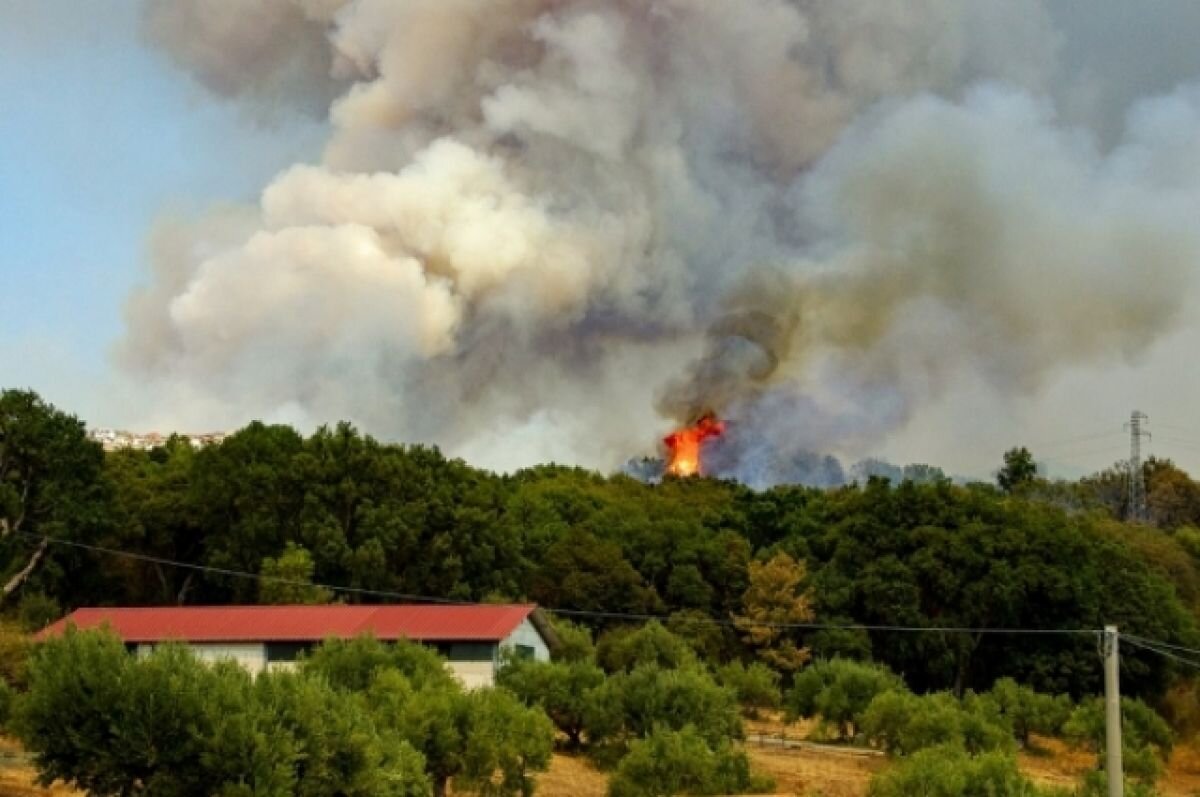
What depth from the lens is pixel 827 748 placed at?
55.6 meters

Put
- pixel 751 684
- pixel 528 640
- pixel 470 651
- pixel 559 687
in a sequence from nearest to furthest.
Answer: pixel 559 687
pixel 470 651
pixel 528 640
pixel 751 684

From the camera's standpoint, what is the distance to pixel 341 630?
172 feet

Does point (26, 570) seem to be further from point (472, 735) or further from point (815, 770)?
point (815, 770)

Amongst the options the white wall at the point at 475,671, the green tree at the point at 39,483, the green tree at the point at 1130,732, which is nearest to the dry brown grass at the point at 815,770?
the green tree at the point at 1130,732

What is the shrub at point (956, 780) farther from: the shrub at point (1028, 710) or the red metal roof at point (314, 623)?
the shrub at point (1028, 710)

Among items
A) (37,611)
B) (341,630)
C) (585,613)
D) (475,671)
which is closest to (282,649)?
(341,630)

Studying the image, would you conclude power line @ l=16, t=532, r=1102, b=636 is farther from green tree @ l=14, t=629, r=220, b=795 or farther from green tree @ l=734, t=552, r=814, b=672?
green tree @ l=14, t=629, r=220, b=795

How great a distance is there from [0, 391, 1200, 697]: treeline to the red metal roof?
663cm

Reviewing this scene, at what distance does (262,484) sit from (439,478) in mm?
8770

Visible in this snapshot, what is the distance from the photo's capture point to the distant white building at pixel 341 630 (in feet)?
169

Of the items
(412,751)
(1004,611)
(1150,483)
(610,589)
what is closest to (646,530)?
(610,589)

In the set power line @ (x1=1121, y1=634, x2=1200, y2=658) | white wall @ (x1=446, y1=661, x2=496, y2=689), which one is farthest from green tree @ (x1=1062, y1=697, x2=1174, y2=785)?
white wall @ (x1=446, y1=661, x2=496, y2=689)

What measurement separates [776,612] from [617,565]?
26.9 ft

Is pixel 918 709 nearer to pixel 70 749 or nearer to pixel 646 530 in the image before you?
pixel 646 530
